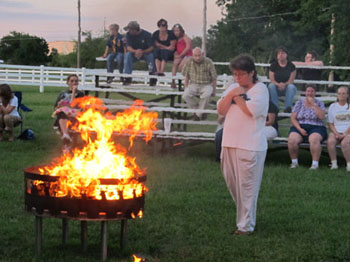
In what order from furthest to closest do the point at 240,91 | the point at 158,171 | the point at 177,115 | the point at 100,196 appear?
1. the point at 177,115
2. the point at 158,171
3. the point at 240,91
4. the point at 100,196

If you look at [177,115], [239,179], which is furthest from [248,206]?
[177,115]

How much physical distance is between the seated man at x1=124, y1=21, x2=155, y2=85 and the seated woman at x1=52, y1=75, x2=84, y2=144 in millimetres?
2873

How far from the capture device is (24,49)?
64.9 meters

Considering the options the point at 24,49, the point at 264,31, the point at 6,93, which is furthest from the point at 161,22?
the point at 24,49

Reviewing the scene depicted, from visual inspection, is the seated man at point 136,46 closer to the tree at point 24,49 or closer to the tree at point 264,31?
the tree at point 264,31

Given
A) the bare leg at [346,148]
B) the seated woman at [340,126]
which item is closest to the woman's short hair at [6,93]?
the seated woman at [340,126]

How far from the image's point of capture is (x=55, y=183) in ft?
21.4

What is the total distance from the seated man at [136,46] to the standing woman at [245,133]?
9.14 metres

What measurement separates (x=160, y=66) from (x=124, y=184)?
1094 centimetres

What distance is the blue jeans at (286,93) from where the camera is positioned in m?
14.8

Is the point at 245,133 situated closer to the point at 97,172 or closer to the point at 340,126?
the point at 97,172

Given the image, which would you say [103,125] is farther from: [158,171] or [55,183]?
[158,171]

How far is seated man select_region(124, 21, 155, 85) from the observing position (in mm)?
16750

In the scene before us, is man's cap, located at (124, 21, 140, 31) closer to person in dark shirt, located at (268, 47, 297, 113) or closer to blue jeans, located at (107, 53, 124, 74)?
blue jeans, located at (107, 53, 124, 74)
